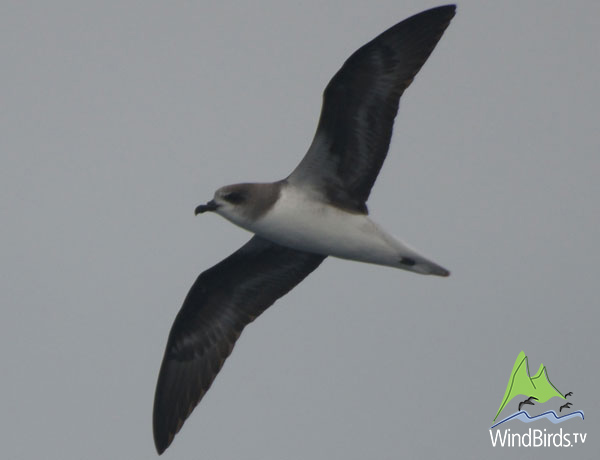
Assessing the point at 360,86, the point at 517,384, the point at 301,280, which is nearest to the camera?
the point at 360,86

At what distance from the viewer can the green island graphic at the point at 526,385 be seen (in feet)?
54.7

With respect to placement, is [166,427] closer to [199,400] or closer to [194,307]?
[199,400]

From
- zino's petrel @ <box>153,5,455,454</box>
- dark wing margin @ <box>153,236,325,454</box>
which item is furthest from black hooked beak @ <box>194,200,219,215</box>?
dark wing margin @ <box>153,236,325,454</box>

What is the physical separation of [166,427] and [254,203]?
11.8ft

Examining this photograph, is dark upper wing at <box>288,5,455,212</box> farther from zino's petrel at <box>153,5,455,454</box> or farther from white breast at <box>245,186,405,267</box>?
white breast at <box>245,186,405,267</box>

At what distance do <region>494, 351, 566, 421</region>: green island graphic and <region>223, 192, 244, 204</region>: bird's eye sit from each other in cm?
532

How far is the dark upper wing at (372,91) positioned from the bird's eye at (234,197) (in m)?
0.82

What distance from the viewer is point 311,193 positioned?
45.7 feet

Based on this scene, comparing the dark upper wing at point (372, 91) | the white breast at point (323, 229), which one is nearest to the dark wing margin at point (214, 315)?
the white breast at point (323, 229)

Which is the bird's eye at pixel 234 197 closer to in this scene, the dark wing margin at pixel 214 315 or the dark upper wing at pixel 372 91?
the dark upper wing at pixel 372 91

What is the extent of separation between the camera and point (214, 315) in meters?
15.4

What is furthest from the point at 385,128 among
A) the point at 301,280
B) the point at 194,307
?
the point at 194,307

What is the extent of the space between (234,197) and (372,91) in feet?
6.55

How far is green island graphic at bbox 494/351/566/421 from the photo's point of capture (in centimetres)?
1667
